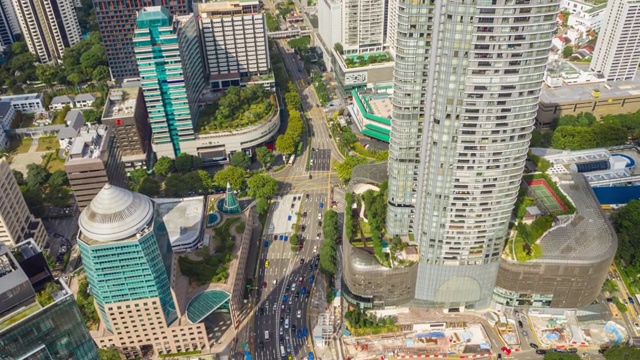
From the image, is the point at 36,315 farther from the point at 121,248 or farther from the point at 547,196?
the point at 547,196

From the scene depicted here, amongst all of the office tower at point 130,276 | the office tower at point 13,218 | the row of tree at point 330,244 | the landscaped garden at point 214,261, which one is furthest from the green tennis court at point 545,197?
the office tower at point 13,218

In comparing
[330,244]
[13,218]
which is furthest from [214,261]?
[13,218]

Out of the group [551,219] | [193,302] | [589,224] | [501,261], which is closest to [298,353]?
[193,302]

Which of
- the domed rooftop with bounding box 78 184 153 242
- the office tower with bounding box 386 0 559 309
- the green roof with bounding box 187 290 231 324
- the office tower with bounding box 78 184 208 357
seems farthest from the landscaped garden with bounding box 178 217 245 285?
the office tower with bounding box 386 0 559 309

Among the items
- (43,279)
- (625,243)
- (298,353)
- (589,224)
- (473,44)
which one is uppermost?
(473,44)

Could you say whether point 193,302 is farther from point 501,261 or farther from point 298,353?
point 501,261

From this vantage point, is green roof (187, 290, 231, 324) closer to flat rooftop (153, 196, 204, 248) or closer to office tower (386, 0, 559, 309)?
flat rooftop (153, 196, 204, 248)

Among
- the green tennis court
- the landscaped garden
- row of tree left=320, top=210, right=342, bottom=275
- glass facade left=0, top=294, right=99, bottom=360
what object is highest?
glass facade left=0, top=294, right=99, bottom=360
